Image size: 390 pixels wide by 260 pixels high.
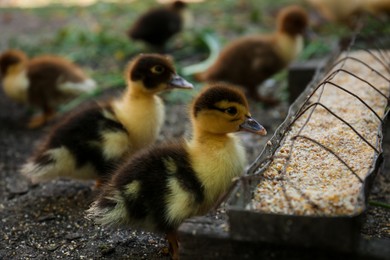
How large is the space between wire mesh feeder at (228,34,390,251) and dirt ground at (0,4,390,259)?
0.50 metres

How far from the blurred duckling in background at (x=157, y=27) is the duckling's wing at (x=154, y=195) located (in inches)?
165

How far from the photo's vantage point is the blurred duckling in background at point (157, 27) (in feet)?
21.0

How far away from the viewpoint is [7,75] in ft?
15.8

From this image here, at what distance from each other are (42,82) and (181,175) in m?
2.64

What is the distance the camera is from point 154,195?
2.30 m

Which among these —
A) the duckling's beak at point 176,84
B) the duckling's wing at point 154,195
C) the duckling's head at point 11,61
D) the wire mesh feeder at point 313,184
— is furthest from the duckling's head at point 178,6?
the duckling's wing at point 154,195

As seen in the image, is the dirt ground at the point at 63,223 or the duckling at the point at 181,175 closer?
the duckling at the point at 181,175

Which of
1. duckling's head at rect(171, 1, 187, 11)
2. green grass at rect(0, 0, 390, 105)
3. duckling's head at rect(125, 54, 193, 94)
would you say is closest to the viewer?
duckling's head at rect(125, 54, 193, 94)

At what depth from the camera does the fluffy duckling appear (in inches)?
188

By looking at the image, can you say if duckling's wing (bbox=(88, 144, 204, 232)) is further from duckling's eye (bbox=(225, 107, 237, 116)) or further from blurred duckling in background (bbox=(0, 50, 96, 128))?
blurred duckling in background (bbox=(0, 50, 96, 128))

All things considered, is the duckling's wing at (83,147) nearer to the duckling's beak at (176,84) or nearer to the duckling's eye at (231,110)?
the duckling's beak at (176,84)

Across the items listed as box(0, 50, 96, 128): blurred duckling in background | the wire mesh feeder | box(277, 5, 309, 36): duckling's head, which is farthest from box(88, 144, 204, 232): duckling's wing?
box(277, 5, 309, 36): duckling's head

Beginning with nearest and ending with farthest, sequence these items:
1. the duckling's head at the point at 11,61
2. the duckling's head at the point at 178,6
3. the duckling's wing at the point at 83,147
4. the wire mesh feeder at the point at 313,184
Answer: the wire mesh feeder at the point at 313,184, the duckling's wing at the point at 83,147, the duckling's head at the point at 11,61, the duckling's head at the point at 178,6

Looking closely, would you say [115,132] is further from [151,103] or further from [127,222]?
[127,222]
